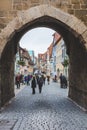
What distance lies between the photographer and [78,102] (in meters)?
19.9

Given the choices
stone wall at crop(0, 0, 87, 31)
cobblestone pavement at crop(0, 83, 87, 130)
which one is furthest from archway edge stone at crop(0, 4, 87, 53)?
cobblestone pavement at crop(0, 83, 87, 130)

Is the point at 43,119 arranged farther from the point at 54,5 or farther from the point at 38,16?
the point at 54,5

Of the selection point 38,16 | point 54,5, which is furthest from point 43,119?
point 54,5

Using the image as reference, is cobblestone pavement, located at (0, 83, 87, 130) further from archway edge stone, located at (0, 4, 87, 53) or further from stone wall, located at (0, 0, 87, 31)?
stone wall, located at (0, 0, 87, 31)

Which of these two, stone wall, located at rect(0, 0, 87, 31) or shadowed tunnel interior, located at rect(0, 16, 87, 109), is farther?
shadowed tunnel interior, located at rect(0, 16, 87, 109)

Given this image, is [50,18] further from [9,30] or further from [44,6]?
[9,30]

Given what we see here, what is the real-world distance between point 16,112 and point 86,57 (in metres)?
3.57

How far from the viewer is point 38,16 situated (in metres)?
15.9

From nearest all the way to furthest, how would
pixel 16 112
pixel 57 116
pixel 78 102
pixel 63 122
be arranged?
pixel 63 122
pixel 57 116
pixel 16 112
pixel 78 102

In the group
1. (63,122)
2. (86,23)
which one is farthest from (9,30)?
(63,122)

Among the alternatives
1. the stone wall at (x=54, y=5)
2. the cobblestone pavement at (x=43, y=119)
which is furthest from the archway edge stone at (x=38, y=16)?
the cobblestone pavement at (x=43, y=119)

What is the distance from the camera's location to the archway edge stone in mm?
15844

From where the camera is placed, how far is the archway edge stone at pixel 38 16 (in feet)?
52.0

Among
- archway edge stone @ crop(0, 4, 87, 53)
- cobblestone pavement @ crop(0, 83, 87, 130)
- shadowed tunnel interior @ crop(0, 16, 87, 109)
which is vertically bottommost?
cobblestone pavement @ crop(0, 83, 87, 130)
